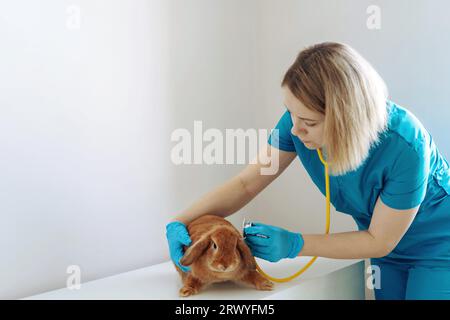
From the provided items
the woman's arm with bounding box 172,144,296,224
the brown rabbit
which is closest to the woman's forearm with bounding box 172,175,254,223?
the woman's arm with bounding box 172,144,296,224

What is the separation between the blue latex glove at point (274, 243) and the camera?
1.13 meters

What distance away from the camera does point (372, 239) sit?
3.64 ft

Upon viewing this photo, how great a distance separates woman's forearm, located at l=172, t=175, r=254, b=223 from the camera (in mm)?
1257

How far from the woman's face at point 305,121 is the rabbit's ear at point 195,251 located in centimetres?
32

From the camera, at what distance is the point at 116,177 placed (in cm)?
138

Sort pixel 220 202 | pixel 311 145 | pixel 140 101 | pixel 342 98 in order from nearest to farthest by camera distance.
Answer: pixel 342 98 < pixel 311 145 < pixel 220 202 < pixel 140 101

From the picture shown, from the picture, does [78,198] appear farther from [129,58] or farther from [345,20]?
[345,20]

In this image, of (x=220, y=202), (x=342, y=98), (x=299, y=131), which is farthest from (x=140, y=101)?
(x=342, y=98)

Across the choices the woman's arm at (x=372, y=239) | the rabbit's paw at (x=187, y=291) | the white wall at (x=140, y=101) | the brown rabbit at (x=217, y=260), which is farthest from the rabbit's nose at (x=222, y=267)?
the white wall at (x=140, y=101)

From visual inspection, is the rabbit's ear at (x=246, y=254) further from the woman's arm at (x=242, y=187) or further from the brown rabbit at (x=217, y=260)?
the woman's arm at (x=242, y=187)

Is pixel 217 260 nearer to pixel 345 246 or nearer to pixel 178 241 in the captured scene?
pixel 178 241

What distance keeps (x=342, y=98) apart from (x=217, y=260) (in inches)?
17.2
